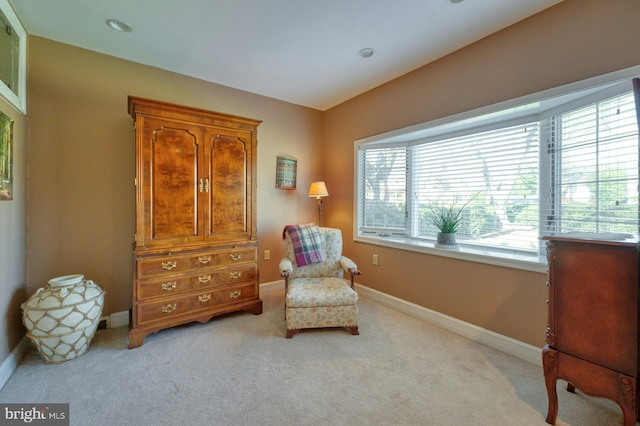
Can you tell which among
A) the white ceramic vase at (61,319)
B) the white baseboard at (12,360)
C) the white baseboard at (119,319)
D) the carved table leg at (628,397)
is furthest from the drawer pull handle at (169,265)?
the carved table leg at (628,397)

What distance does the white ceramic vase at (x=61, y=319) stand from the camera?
6.06ft

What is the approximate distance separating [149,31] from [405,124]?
2.56 metres

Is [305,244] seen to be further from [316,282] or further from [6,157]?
[6,157]

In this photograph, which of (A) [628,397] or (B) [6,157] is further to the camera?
(B) [6,157]

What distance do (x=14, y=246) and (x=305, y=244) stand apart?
2.37 metres

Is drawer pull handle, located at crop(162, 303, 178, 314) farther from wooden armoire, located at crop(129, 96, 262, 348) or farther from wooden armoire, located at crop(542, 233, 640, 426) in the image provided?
wooden armoire, located at crop(542, 233, 640, 426)

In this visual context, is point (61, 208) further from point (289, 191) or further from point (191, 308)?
point (289, 191)

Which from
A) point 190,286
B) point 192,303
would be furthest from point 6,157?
point 192,303

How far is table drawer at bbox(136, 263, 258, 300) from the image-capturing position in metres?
2.22

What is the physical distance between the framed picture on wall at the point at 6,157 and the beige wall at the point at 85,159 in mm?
398

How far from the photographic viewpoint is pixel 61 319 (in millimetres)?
1881

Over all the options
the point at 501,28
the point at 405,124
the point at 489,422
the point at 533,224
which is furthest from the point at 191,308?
the point at 501,28

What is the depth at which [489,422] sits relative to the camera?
1432 mm

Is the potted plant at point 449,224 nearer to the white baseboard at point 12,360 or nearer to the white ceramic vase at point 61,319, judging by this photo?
the white ceramic vase at point 61,319
